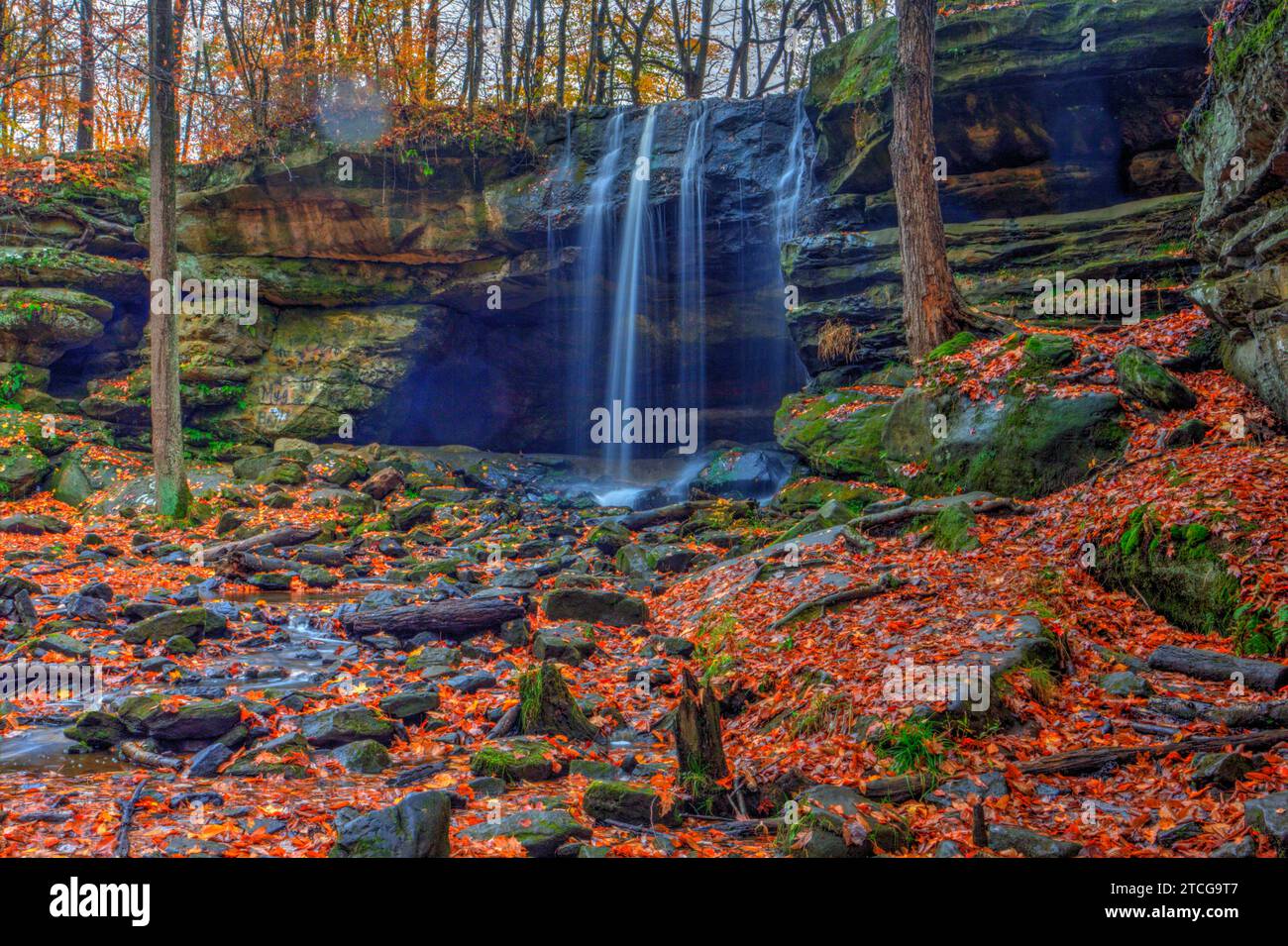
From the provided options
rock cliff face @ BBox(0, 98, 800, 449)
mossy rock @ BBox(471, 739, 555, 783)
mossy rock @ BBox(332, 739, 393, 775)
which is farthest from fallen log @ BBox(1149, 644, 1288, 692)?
rock cliff face @ BBox(0, 98, 800, 449)

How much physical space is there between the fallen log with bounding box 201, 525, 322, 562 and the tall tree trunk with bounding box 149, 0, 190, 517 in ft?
5.88

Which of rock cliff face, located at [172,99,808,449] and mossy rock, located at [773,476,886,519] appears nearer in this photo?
mossy rock, located at [773,476,886,519]

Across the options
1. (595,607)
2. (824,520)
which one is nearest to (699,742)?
(595,607)

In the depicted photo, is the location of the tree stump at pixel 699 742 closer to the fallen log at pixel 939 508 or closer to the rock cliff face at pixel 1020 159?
the fallen log at pixel 939 508

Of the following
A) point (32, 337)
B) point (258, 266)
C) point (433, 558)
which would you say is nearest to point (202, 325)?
point (258, 266)

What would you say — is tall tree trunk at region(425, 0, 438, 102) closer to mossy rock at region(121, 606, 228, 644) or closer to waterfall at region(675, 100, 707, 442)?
waterfall at region(675, 100, 707, 442)

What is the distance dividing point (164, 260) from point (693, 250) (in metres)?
10.2

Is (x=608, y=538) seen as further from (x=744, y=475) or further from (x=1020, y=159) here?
(x=1020, y=159)

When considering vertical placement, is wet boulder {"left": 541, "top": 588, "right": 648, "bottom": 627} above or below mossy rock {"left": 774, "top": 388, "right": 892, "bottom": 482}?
below

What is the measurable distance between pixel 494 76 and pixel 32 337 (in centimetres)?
1348

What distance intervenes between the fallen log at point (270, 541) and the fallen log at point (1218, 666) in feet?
33.6

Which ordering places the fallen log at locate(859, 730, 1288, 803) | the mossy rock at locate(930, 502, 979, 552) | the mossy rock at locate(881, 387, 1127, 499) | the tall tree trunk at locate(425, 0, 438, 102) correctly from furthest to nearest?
the tall tree trunk at locate(425, 0, 438, 102), the mossy rock at locate(881, 387, 1127, 499), the mossy rock at locate(930, 502, 979, 552), the fallen log at locate(859, 730, 1288, 803)

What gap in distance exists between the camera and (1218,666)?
14.8ft

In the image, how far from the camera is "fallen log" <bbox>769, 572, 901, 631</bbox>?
6402 millimetres
